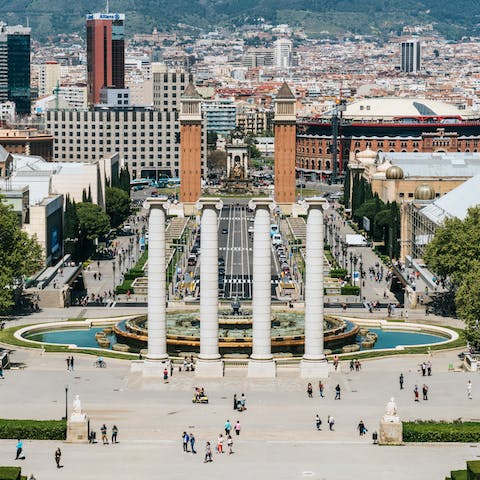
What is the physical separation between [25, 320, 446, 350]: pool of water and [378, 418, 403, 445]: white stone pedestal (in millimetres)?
26302

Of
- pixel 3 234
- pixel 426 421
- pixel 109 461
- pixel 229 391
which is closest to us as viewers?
pixel 109 461

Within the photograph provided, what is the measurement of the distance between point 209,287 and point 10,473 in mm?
21736

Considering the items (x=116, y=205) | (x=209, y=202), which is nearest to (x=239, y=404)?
(x=209, y=202)

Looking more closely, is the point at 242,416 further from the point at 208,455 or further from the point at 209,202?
the point at 209,202

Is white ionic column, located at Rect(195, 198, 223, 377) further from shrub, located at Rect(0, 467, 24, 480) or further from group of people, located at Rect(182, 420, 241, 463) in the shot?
shrub, located at Rect(0, 467, 24, 480)

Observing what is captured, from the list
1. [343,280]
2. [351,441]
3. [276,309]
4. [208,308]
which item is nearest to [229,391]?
[208,308]

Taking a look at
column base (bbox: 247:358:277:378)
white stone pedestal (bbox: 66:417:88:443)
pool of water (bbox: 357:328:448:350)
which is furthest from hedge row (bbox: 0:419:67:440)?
pool of water (bbox: 357:328:448:350)

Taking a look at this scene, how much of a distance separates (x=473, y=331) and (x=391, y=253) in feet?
201

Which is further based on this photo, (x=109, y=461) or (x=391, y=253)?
(x=391, y=253)

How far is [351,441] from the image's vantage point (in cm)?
6181

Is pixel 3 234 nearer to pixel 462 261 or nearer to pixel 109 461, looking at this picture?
pixel 462 261

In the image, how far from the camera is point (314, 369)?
7431 cm

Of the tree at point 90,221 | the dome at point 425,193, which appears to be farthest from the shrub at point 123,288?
the dome at point 425,193

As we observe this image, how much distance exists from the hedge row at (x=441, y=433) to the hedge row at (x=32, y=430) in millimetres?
13592
